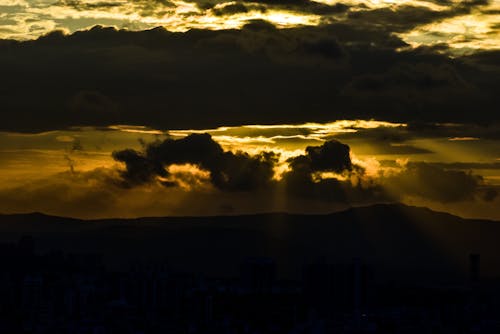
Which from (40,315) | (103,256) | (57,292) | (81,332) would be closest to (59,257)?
(103,256)

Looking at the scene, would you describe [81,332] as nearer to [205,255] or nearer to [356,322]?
[356,322]

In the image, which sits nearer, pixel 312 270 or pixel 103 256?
pixel 312 270

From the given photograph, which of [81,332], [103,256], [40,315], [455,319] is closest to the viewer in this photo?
[81,332]

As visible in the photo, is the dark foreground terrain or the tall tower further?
the tall tower

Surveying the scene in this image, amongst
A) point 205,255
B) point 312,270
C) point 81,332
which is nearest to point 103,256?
point 205,255

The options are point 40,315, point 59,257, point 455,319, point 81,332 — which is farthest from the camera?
point 59,257

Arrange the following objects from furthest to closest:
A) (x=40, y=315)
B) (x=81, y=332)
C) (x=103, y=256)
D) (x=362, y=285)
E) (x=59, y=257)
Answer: (x=103, y=256) < (x=59, y=257) < (x=362, y=285) < (x=40, y=315) < (x=81, y=332)

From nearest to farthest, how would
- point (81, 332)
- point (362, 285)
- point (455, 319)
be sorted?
point (81, 332), point (455, 319), point (362, 285)

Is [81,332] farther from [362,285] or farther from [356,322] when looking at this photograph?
[362,285]

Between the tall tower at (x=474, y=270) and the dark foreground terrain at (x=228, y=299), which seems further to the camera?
the tall tower at (x=474, y=270)
